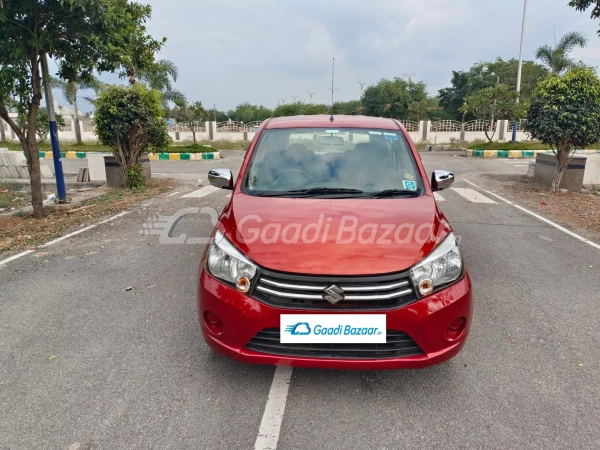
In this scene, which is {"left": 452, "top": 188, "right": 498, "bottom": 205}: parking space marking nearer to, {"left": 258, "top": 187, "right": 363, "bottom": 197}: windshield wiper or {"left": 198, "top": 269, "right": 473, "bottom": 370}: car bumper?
{"left": 258, "top": 187, "right": 363, "bottom": 197}: windshield wiper

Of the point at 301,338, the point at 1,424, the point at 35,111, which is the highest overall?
the point at 35,111

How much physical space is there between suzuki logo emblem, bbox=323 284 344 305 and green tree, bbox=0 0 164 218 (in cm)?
616

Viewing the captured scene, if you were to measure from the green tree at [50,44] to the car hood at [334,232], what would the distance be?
5.36m

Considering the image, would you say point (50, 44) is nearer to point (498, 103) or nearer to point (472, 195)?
point (472, 195)

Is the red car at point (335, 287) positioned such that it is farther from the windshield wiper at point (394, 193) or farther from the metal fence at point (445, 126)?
the metal fence at point (445, 126)

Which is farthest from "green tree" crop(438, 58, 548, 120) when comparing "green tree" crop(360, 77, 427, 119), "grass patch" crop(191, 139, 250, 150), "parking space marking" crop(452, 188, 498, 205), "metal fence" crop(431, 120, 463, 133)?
"parking space marking" crop(452, 188, 498, 205)

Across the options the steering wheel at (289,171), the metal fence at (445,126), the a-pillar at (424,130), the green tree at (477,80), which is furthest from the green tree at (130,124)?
the green tree at (477,80)

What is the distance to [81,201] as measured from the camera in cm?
963

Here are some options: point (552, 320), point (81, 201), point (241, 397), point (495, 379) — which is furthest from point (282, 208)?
point (81, 201)

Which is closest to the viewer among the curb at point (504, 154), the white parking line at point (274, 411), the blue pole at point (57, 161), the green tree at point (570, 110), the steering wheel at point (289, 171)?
the white parking line at point (274, 411)

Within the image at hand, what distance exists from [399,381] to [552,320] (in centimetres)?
180

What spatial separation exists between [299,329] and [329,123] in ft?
7.36

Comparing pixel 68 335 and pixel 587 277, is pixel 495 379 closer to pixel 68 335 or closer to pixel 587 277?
pixel 587 277

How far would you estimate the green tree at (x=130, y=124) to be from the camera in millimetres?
10688
